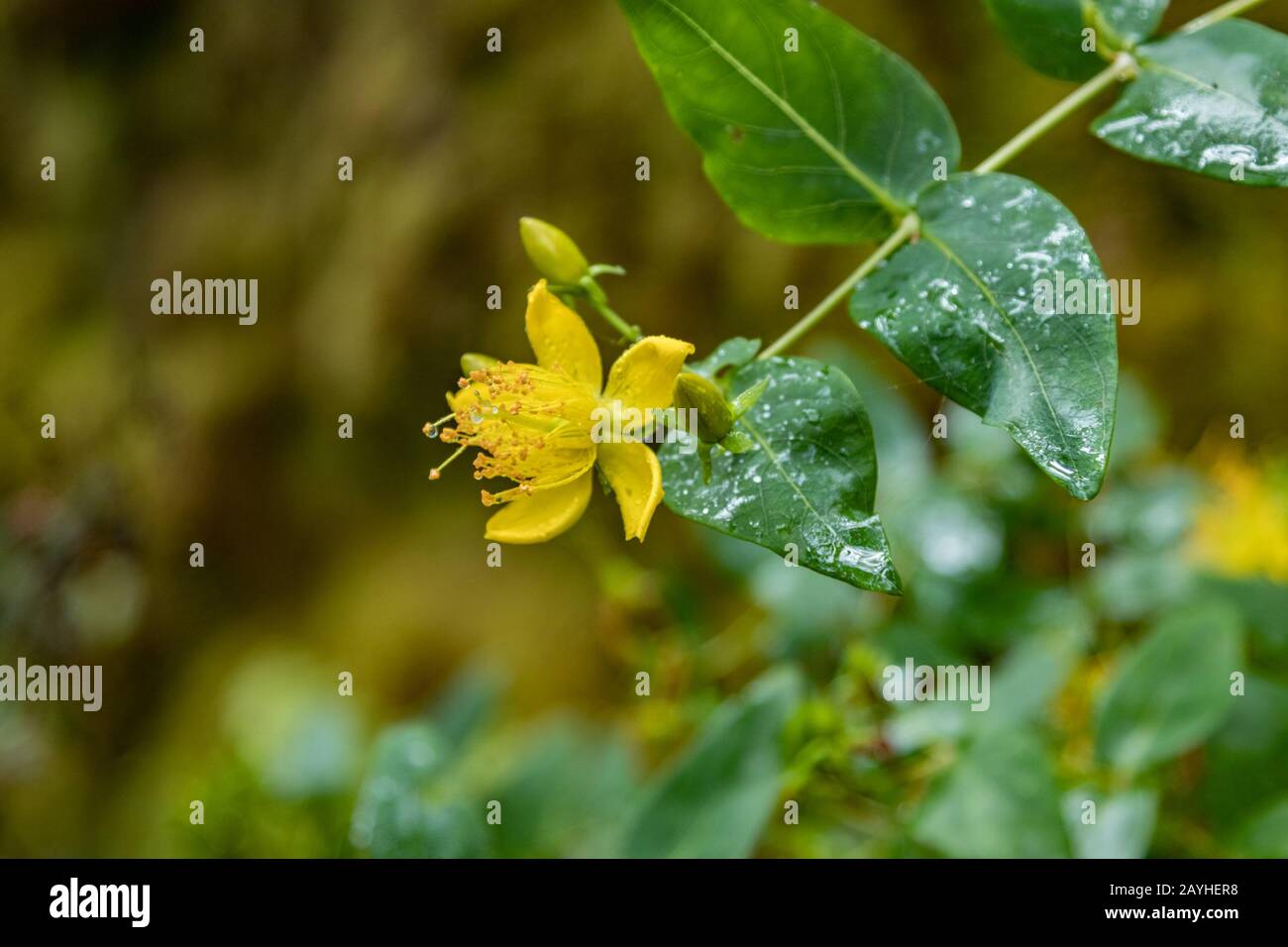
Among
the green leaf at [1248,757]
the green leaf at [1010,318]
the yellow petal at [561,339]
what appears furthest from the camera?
the green leaf at [1248,757]

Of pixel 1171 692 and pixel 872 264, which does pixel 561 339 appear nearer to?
pixel 872 264

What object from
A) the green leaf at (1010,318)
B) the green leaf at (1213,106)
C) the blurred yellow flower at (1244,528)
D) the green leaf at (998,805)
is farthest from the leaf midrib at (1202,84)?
the blurred yellow flower at (1244,528)

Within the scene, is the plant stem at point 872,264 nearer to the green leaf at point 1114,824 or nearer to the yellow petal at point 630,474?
the yellow petal at point 630,474

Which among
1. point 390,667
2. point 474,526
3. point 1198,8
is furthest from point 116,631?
point 1198,8

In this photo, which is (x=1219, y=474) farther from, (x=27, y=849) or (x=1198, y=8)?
(x=27, y=849)

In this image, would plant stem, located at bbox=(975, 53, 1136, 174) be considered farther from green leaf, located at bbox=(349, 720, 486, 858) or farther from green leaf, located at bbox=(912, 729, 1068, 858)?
green leaf, located at bbox=(349, 720, 486, 858)

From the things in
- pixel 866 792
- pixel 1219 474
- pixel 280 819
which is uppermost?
pixel 1219 474

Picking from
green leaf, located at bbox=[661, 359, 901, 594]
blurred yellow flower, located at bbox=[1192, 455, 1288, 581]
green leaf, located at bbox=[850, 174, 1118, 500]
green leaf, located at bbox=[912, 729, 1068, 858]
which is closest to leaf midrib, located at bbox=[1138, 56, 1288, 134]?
green leaf, located at bbox=[850, 174, 1118, 500]

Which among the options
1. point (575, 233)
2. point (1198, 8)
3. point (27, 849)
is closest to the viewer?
point (1198, 8)
